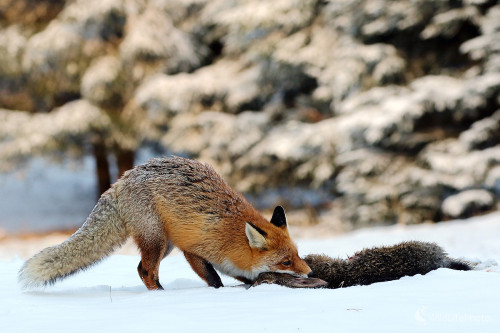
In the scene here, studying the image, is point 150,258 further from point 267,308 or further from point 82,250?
point 267,308

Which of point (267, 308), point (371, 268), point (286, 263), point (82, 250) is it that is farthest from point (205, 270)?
point (371, 268)

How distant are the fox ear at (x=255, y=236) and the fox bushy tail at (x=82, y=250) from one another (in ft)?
3.78

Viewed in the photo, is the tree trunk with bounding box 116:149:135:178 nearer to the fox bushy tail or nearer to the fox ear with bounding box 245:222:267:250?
the fox bushy tail

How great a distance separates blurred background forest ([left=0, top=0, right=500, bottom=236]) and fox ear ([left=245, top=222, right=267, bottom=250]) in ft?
28.2

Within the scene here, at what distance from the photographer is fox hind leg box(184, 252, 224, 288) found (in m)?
4.74

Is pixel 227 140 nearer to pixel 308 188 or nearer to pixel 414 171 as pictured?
pixel 308 188

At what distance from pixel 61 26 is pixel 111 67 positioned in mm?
2000

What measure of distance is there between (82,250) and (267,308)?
74.4 inches

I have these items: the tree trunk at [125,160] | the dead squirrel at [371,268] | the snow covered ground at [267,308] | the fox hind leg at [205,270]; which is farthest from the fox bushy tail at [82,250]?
the tree trunk at [125,160]

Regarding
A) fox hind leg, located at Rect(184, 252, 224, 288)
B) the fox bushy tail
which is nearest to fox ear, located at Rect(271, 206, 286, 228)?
fox hind leg, located at Rect(184, 252, 224, 288)

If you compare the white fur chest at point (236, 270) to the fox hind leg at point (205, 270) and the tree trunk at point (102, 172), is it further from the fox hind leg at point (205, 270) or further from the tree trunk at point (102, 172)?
the tree trunk at point (102, 172)

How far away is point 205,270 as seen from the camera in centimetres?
476

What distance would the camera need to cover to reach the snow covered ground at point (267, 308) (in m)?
3.10

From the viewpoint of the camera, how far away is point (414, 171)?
41.9ft
